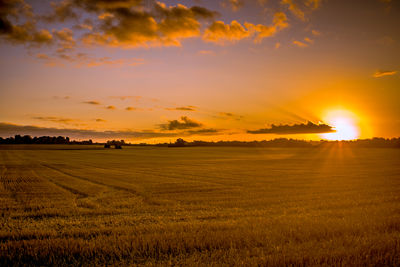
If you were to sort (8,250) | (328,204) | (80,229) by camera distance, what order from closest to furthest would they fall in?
(8,250) → (80,229) → (328,204)

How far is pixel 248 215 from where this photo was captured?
1187 centimetres

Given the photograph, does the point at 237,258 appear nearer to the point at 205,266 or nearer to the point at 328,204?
the point at 205,266

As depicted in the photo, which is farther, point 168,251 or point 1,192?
point 1,192

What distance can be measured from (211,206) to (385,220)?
725 cm

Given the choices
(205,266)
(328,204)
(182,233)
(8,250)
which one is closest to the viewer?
(205,266)

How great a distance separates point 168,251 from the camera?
7328 millimetres

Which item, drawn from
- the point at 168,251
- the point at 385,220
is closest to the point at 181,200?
the point at 168,251

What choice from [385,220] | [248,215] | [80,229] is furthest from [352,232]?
[80,229]

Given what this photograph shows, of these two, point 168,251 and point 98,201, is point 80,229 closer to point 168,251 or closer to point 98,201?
point 168,251

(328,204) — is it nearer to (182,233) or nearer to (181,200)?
(181,200)

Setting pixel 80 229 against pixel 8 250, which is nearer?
pixel 8 250

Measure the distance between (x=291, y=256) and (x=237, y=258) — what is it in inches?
49.0

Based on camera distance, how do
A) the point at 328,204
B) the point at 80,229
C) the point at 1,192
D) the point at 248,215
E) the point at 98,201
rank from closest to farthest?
the point at 80,229, the point at 248,215, the point at 328,204, the point at 98,201, the point at 1,192

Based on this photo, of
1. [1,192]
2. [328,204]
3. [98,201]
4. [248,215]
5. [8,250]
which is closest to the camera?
[8,250]
